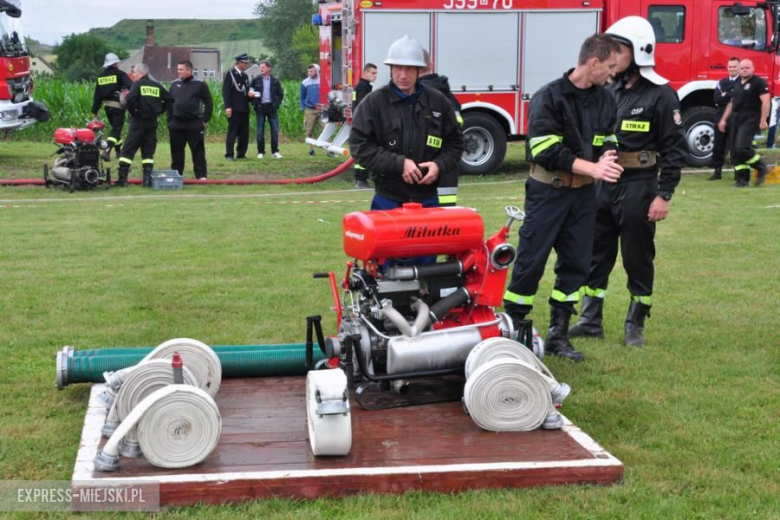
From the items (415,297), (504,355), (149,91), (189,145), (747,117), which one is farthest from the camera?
(189,145)

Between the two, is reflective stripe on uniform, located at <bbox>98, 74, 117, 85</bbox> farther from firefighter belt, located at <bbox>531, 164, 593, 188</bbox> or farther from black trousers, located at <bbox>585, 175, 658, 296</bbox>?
firefighter belt, located at <bbox>531, 164, 593, 188</bbox>

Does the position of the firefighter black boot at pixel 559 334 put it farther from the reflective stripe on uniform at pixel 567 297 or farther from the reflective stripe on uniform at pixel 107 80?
the reflective stripe on uniform at pixel 107 80

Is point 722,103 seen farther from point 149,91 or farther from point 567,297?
point 567,297

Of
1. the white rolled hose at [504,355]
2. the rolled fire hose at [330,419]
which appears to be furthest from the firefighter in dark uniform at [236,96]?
the rolled fire hose at [330,419]

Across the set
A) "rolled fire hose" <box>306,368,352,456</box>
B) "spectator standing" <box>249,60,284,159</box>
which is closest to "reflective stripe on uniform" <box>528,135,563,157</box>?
"rolled fire hose" <box>306,368,352,456</box>

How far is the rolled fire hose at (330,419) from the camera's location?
4266mm

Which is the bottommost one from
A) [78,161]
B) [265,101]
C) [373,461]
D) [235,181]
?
[373,461]

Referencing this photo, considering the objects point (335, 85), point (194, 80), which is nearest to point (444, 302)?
point (194, 80)

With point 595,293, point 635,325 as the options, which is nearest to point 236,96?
point 595,293

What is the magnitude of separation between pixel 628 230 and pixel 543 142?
104 centimetres

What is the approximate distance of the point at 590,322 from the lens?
687 centimetres

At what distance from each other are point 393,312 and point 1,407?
209 cm

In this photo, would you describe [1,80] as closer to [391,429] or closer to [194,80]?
[194,80]

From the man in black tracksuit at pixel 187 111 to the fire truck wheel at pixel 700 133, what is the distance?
26.8 feet
